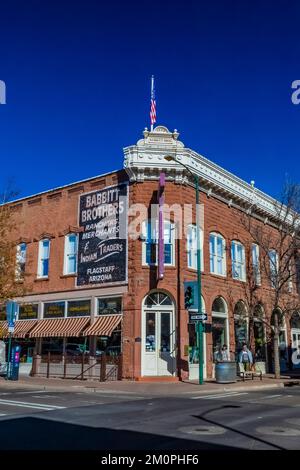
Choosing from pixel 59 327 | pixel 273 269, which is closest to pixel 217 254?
pixel 273 269

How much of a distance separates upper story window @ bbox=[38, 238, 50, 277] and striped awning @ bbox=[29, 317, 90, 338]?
9.36 ft

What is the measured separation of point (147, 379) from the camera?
23594mm

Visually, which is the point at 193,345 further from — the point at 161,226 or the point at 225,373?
the point at 161,226

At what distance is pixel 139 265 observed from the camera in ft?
81.9

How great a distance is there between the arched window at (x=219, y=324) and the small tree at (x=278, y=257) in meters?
2.45

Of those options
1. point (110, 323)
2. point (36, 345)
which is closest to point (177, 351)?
point (110, 323)

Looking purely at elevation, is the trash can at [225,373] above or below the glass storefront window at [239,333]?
below

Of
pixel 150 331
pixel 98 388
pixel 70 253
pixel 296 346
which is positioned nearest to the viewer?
pixel 98 388

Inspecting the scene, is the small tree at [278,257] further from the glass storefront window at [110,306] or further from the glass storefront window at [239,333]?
the glass storefront window at [110,306]

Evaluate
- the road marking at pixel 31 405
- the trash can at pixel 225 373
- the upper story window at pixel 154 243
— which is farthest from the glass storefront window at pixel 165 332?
the road marking at pixel 31 405

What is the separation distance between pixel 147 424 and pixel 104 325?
14771mm

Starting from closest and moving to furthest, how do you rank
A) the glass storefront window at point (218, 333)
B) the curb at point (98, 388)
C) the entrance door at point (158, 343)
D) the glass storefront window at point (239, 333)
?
the curb at point (98, 388) → the entrance door at point (158, 343) → the glass storefront window at point (218, 333) → the glass storefront window at point (239, 333)

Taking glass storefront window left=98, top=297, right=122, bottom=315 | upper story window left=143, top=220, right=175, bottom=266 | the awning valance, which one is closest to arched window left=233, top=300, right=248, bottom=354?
upper story window left=143, top=220, right=175, bottom=266

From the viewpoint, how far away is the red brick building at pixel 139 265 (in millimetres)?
24625
